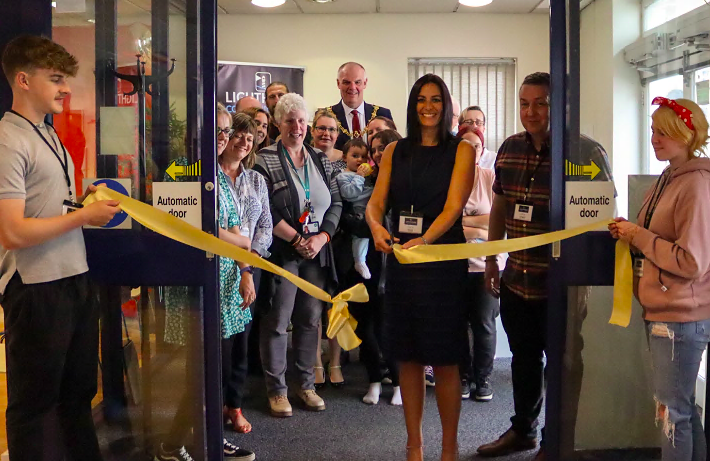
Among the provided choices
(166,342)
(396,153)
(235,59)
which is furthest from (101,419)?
(235,59)

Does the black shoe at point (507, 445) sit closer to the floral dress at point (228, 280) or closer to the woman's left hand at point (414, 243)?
the woman's left hand at point (414, 243)

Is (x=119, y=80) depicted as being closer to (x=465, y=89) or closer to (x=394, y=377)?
(x=394, y=377)

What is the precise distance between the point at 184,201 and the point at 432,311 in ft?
3.29

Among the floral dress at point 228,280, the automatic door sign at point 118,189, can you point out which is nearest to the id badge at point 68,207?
the automatic door sign at point 118,189

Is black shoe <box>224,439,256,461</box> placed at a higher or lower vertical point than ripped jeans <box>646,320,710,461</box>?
lower

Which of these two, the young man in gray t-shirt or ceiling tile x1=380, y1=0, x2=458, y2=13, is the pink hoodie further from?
ceiling tile x1=380, y1=0, x2=458, y2=13

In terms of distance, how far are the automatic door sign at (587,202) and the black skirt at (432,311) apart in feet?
1.47

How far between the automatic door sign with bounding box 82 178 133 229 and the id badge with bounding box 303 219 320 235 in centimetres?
119

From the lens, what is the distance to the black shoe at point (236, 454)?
2.95 metres

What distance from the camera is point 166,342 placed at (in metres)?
2.72

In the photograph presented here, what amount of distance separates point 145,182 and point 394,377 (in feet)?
6.21

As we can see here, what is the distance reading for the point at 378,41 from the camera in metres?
8.14

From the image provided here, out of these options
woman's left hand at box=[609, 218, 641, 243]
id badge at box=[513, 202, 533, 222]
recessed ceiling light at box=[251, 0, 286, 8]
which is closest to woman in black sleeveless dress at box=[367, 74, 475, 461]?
id badge at box=[513, 202, 533, 222]

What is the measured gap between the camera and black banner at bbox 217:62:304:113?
25.4ft
